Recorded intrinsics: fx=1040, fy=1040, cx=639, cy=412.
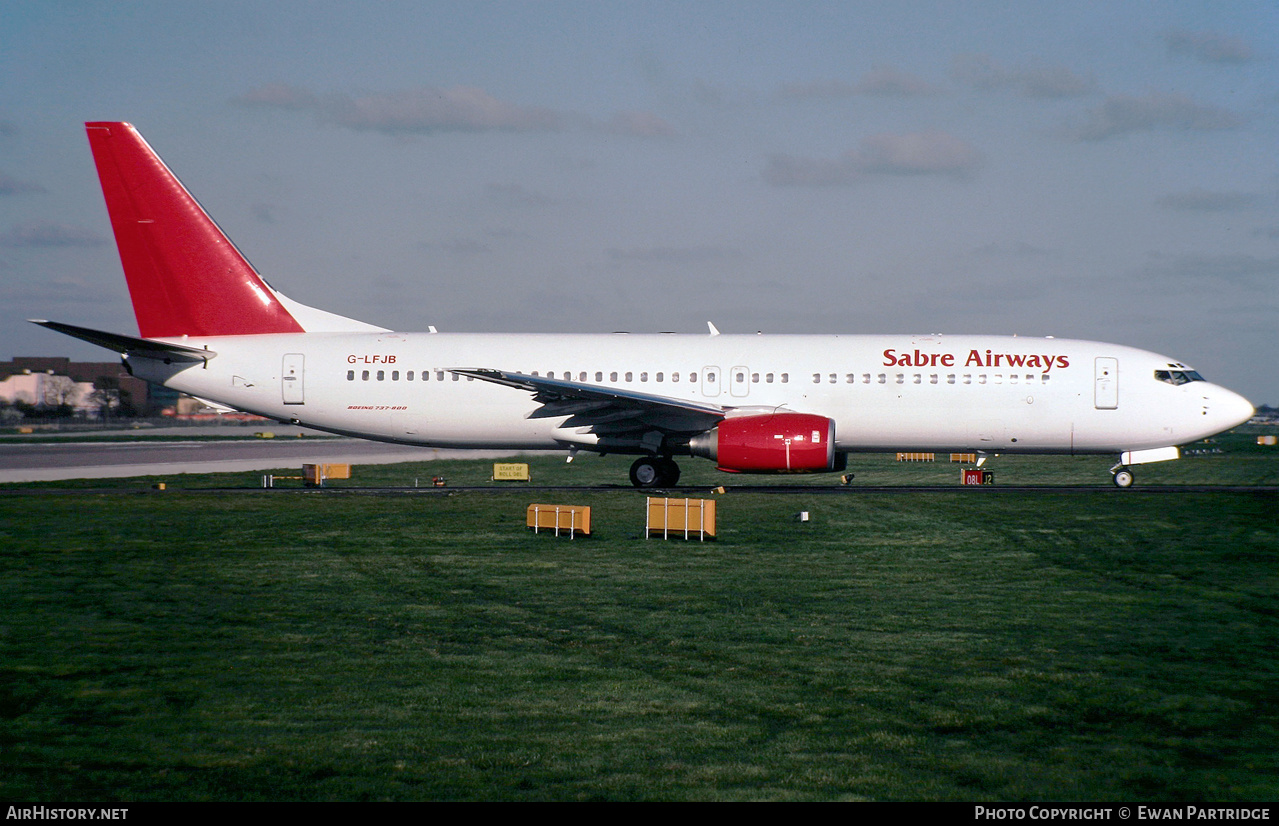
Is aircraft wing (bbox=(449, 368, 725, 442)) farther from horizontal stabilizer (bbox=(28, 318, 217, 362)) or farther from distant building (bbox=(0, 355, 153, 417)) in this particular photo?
distant building (bbox=(0, 355, 153, 417))

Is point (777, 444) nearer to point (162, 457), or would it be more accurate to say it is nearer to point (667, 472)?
point (667, 472)

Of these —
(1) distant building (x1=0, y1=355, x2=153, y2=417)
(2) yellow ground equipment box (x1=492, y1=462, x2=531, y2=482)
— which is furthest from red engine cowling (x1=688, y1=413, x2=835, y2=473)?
(1) distant building (x1=0, y1=355, x2=153, y2=417)

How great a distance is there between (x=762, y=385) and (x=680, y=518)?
10979 mm

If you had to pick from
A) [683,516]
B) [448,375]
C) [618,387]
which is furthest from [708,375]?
[683,516]

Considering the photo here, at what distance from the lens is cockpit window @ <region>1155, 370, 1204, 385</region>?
98.6ft

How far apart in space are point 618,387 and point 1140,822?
24.9 meters

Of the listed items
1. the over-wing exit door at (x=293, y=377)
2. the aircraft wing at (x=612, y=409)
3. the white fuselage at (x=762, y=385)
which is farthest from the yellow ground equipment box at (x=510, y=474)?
the over-wing exit door at (x=293, y=377)

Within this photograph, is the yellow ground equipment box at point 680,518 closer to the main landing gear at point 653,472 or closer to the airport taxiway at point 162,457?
the main landing gear at point 653,472

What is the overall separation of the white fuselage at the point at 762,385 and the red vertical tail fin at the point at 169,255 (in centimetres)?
85

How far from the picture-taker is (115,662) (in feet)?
35.1

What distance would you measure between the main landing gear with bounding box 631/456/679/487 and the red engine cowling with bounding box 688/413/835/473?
9.50 feet

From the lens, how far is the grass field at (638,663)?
751cm

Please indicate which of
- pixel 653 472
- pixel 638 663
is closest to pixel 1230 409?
pixel 653 472

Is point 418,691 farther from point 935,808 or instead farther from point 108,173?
point 108,173
